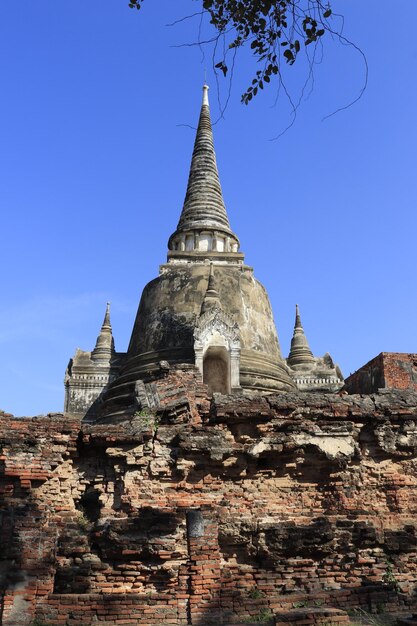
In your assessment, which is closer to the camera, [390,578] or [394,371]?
[390,578]

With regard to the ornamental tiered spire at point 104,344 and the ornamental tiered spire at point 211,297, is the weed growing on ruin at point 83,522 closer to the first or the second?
the ornamental tiered spire at point 211,297

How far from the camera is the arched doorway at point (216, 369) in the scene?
2055 cm

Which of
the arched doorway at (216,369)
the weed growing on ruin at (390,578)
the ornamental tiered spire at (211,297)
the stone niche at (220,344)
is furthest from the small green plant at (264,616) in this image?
the ornamental tiered spire at (211,297)

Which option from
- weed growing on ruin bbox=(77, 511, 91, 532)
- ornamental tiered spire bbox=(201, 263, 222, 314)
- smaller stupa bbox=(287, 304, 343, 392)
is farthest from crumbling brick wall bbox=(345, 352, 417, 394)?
smaller stupa bbox=(287, 304, 343, 392)

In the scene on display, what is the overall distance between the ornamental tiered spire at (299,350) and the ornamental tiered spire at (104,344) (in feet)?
26.8

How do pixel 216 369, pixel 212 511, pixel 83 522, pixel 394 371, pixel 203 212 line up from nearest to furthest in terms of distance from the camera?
pixel 212 511 → pixel 83 522 → pixel 394 371 → pixel 216 369 → pixel 203 212

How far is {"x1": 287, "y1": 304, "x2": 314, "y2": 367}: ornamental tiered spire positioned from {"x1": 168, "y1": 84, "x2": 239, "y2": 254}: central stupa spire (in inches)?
218

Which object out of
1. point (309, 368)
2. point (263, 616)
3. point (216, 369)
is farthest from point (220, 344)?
point (263, 616)

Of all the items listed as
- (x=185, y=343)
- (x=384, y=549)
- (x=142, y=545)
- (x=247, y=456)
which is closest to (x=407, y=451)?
(x=384, y=549)

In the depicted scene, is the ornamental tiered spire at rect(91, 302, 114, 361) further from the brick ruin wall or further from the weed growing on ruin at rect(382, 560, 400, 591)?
the weed growing on ruin at rect(382, 560, 400, 591)

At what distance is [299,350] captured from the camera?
29.3m

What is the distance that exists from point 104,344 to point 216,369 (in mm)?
9530

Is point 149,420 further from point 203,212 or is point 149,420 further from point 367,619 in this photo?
point 203,212

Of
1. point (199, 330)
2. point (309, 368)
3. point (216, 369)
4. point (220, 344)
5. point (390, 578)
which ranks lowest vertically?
point (390, 578)
